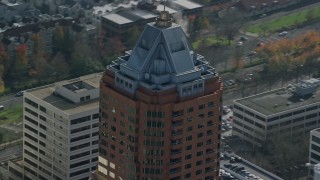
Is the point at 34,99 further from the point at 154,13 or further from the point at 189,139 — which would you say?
the point at 154,13

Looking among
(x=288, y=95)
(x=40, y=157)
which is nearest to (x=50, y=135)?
(x=40, y=157)

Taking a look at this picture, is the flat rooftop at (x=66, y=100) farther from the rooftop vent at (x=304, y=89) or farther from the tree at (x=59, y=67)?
the tree at (x=59, y=67)

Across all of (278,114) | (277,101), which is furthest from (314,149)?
(277,101)

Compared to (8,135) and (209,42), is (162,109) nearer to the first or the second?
(8,135)

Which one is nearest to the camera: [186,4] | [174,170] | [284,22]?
[174,170]

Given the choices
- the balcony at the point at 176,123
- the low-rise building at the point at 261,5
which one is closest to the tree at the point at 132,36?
the low-rise building at the point at 261,5

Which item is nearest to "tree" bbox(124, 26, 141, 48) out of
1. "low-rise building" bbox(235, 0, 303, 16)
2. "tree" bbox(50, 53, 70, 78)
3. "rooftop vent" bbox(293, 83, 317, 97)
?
"tree" bbox(50, 53, 70, 78)

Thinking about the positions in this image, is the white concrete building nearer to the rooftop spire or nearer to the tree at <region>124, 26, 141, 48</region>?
the rooftop spire
